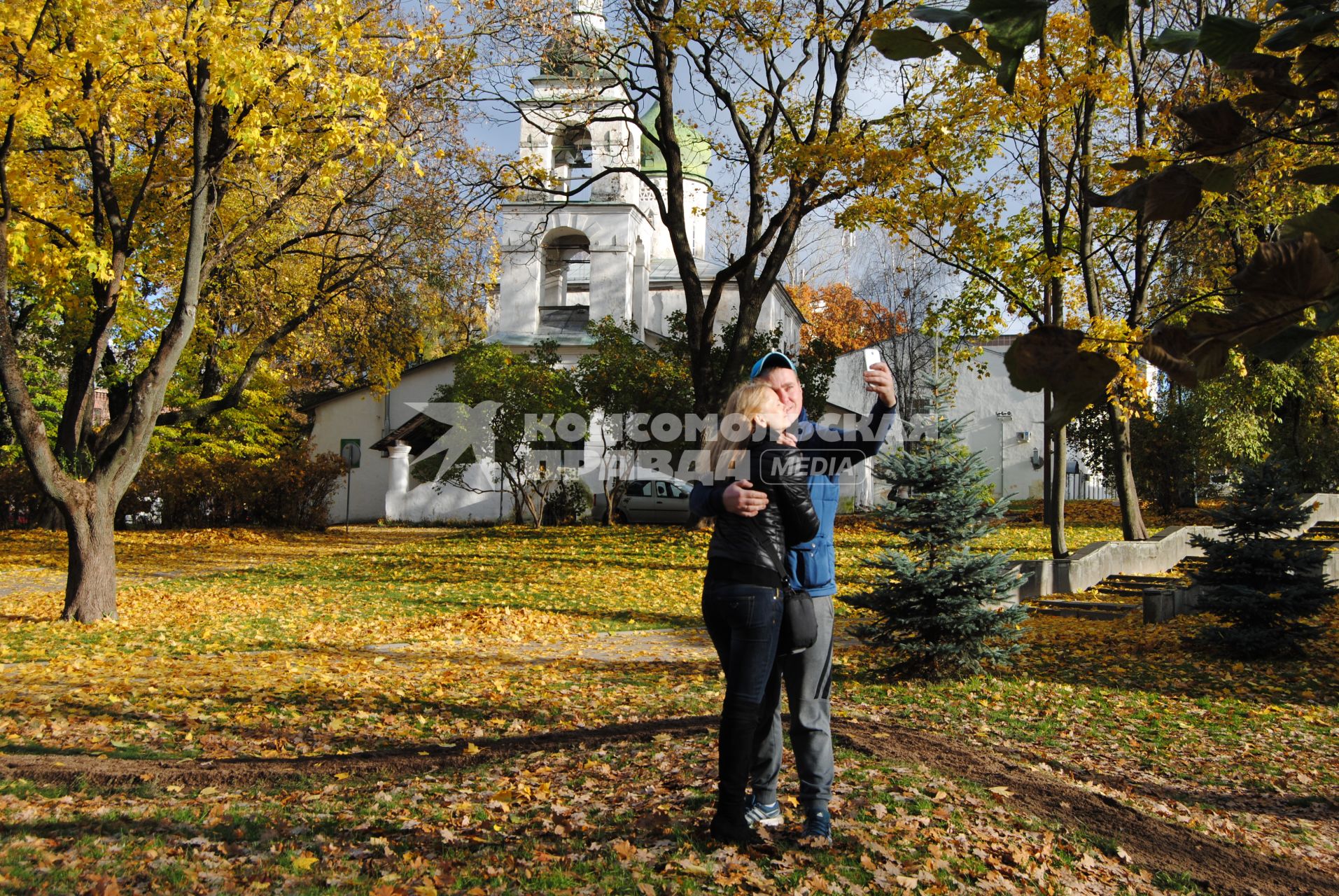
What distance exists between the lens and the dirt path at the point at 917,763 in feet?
13.5

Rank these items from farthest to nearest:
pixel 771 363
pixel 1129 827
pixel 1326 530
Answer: pixel 1326 530
pixel 1129 827
pixel 771 363

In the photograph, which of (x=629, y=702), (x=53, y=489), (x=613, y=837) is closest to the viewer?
(x=613, y=837)

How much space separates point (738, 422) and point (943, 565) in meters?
4.76

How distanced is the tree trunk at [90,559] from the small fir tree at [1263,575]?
1195 centimetres

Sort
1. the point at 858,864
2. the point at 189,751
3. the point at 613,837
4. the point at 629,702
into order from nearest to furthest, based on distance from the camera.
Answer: the point at 858,864, the point at 613,837, the point at 189,751, the point at 629,702

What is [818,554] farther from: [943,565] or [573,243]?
[573,243]

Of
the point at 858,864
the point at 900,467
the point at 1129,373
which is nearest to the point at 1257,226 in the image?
the point at 1129,373

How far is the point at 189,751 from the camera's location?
5832 millimetres

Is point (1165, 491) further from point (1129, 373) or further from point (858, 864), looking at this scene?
point (858, 864)

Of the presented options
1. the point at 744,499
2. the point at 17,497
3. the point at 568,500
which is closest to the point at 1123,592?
the point at 744,499

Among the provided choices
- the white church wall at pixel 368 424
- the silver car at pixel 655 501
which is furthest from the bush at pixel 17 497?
the silver car at pixel 655 501

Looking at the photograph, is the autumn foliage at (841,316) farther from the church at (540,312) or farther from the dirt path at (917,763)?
the dirt path at (917,763)

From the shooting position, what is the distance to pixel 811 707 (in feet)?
12.9

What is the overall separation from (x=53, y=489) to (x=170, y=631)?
197 centimetres
